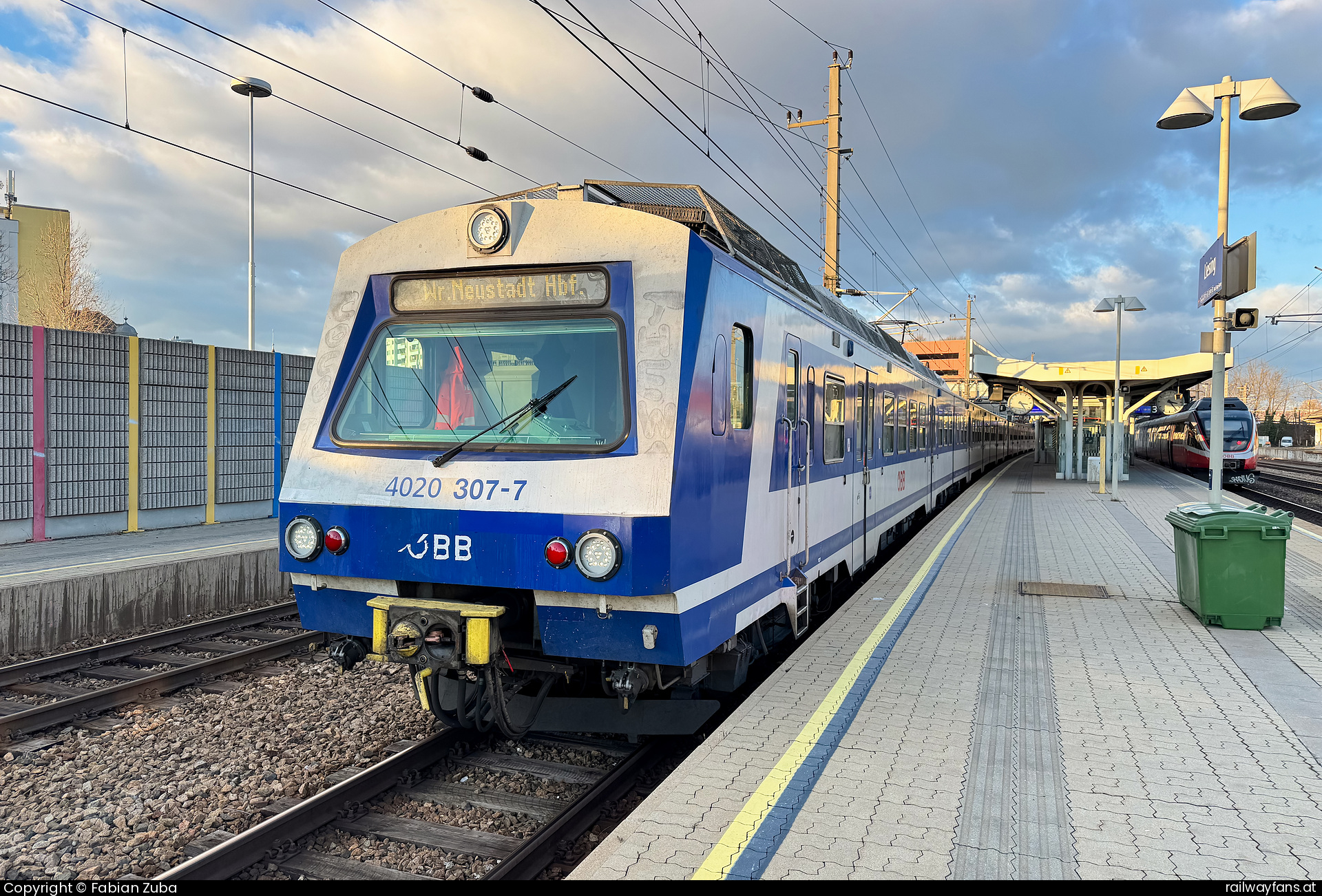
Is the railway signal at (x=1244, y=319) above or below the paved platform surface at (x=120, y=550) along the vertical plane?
above

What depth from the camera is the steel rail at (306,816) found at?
3.57 meters

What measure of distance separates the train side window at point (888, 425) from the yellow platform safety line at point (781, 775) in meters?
3.42

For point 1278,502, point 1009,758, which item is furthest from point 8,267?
point 1278,502

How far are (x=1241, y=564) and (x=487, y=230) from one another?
6945mm

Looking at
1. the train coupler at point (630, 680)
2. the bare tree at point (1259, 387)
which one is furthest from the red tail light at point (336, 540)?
the bare tree at point (1259, 387)

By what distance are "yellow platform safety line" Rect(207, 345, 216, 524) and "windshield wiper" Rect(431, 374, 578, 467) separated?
981cm

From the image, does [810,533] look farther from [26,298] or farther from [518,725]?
[26,298]

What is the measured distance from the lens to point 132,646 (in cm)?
730

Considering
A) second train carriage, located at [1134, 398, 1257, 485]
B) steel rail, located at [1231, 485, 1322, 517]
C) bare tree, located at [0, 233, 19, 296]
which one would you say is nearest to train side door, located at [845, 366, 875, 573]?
steel rail, located at [1231, 485, 1322, 517]

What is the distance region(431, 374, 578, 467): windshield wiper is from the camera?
4223mm

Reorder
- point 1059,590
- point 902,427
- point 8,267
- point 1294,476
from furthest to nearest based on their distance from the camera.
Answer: point 1294,476
point 8,267
point 902,427
point 1059,590

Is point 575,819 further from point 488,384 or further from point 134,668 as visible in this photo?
point 134,668

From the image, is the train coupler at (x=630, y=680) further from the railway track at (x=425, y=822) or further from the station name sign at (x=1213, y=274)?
the station name sign at (x=1213, y=274)
